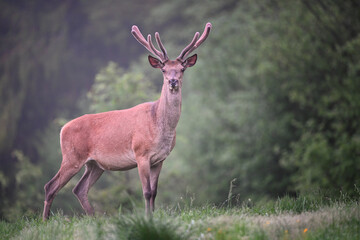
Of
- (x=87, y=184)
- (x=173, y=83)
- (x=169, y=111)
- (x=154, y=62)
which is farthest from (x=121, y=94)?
Result: (x=173, y=83)

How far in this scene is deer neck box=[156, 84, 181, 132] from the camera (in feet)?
25.9

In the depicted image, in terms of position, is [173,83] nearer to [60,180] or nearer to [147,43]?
[147,43]

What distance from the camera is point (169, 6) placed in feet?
103

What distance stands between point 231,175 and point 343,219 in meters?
17.2

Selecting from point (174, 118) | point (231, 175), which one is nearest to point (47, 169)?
point (231, 175)

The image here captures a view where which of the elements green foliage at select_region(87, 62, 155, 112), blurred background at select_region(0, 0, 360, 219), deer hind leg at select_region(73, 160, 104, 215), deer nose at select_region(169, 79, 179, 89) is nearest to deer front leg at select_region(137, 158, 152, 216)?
deer nose at select_region(169, 79, 179, 89)

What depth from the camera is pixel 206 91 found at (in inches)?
1033

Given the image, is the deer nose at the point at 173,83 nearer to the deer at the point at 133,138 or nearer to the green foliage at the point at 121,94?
the deer at the point at 133,138

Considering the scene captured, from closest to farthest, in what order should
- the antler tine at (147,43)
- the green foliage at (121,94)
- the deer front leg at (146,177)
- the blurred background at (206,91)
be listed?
the deer front leg at (146,177)
the antler tine at (147,43)
the green foliage at (121,94)
the blurred background at (206,91)

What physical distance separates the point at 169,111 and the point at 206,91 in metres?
18.4

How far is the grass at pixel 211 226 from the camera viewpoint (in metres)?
5.63

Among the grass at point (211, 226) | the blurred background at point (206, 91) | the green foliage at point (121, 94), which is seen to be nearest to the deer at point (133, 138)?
the grass at point (211, 226)

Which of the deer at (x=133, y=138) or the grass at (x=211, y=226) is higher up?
the deer at (x=133, y=138)

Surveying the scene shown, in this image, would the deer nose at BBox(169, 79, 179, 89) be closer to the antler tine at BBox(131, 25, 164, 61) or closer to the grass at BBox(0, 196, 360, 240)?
the antler tine at BBox(131, 25, 164, 61)
